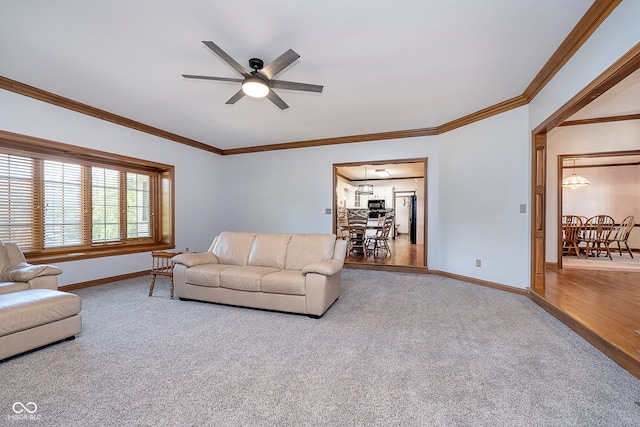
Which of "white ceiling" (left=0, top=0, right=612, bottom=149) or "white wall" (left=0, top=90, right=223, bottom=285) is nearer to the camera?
"white ceiling" (left=0, top=0, right=612, bottom=149)

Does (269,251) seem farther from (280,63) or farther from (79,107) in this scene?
(79,107)

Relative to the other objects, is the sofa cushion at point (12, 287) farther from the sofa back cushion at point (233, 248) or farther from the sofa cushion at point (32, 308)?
the sofa back cushion at point (233, 248)

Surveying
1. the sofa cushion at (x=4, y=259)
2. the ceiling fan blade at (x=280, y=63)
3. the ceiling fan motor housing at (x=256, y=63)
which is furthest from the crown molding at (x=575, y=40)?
the sofa cushion at (x=4, y=259)

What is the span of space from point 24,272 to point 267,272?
7.34 ft

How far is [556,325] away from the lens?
8.76 feet

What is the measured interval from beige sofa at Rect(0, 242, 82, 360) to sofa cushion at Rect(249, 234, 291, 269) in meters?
1.79

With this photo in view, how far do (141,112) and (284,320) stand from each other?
378cm

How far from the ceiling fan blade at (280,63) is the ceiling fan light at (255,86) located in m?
0.09

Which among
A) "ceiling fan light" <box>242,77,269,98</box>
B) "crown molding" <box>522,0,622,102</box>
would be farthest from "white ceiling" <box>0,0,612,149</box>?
"ceiling fan light" <box>242,77,269,98</box>

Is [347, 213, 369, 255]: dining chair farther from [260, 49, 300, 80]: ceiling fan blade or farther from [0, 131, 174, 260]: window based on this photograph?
[260, 49, 300, 80]: ceiling fan blade

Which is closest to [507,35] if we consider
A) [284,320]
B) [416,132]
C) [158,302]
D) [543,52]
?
[543,52]

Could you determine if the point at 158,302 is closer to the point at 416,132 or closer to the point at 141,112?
the point at 141,112

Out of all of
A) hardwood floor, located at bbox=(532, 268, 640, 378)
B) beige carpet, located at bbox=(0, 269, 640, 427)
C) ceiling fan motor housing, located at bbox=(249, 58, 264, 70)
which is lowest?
beige carpet, located at bbox=(0, 269, 640, 427)

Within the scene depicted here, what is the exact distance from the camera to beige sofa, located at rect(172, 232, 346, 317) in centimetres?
292
